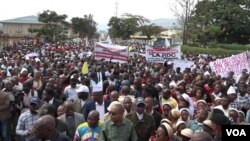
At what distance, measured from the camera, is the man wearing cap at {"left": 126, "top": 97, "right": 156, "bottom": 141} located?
6.89 metres

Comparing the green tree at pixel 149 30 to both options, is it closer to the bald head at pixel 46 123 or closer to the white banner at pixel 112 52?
the white banner at pixel 112 52

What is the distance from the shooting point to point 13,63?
61.4 feet

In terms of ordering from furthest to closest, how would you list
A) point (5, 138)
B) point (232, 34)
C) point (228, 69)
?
point (232, 34) → point (228, 69) → point (5, 138)

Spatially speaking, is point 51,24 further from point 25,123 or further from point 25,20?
point 25,123

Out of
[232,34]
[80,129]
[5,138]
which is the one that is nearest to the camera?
[80,129]

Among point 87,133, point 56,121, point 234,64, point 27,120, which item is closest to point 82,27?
point 234,64

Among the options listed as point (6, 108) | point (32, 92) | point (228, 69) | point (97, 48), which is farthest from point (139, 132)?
point (97, 48)

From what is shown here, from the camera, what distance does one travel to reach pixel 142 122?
6.93m

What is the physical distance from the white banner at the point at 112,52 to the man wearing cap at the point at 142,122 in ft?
36.2

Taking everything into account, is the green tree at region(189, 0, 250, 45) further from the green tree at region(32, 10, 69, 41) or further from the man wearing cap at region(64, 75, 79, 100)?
the man wearing cap at region(64, 75, 79, 100)

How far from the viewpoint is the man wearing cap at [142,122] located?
6.89 m

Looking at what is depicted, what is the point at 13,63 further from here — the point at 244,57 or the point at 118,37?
the point at 118,37

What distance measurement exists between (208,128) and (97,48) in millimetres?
12610

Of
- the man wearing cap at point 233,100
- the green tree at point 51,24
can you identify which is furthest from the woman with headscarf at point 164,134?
the green tree at point 51,24
